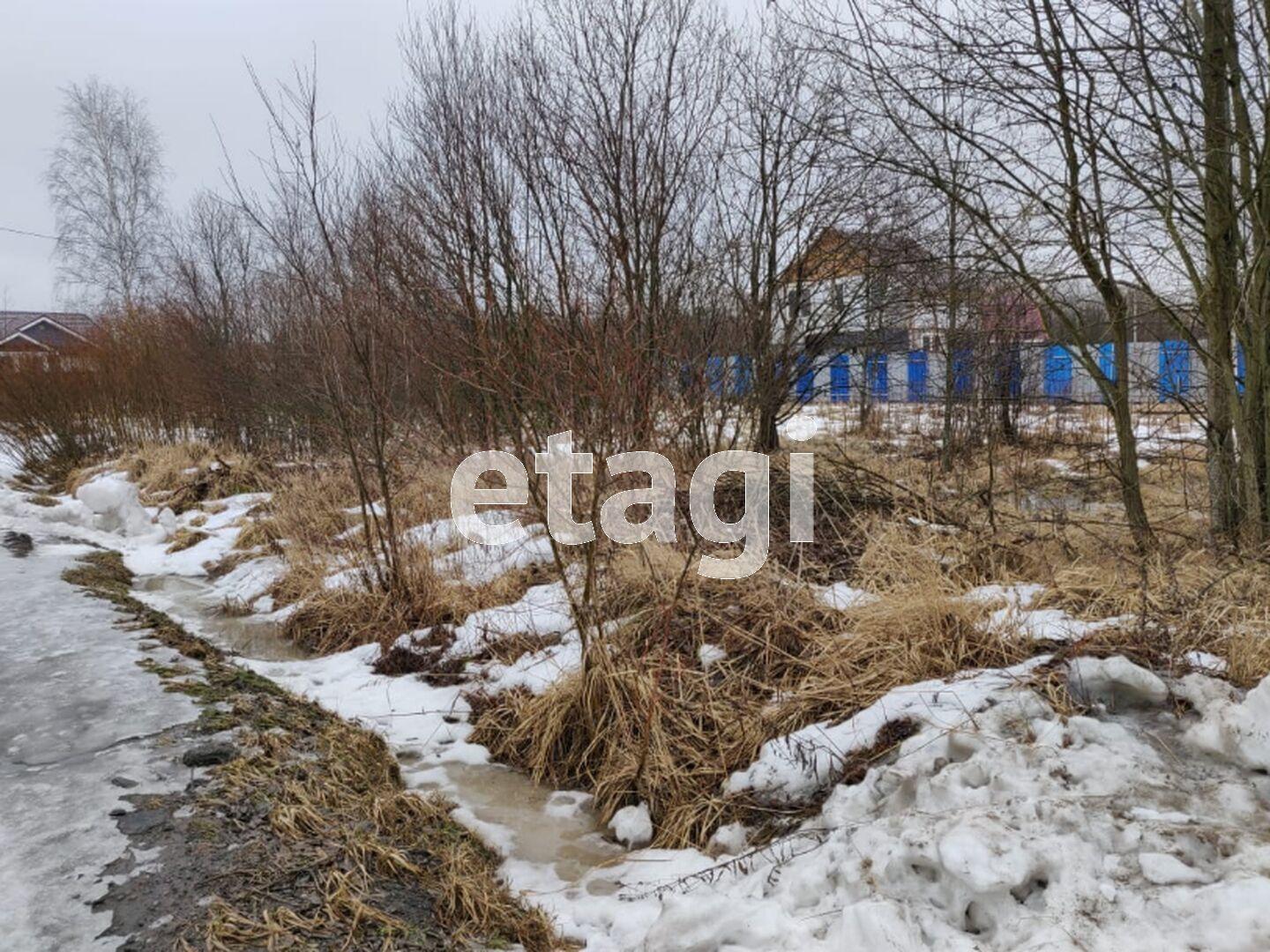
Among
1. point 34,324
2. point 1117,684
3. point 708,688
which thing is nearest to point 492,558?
point 708,688

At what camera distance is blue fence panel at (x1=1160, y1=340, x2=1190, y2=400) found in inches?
199

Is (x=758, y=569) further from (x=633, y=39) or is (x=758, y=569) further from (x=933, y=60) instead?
(x=633, y=39)

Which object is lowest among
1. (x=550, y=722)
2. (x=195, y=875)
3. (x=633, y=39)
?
Answer: (x=550, y=722)

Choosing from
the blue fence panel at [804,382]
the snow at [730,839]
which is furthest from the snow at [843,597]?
the blue fence panel at [804,382]

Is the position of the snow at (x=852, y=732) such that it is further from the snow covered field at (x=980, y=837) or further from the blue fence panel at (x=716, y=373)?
the blue fence panel at (x=716, y=373)

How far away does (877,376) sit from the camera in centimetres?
1145

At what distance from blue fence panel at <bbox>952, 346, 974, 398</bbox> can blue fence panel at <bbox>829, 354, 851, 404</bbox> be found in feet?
3.98

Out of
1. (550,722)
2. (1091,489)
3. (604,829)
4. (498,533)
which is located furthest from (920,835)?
(1091,489)

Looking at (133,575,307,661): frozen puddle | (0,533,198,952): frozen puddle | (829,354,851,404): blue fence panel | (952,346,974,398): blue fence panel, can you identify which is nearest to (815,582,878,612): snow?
(0,533,198,952): frozen puddle

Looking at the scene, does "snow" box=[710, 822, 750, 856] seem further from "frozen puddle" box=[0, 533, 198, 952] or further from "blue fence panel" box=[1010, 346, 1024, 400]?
"blue fence panel" box=[1010, 346, 1024, 400]

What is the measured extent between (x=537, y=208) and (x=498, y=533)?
→ 2725 millimetres

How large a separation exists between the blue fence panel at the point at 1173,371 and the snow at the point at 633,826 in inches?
163

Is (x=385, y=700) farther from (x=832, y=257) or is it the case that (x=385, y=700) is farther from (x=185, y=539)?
(x=832, y=257)

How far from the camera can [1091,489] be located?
A: 694 centimetres
